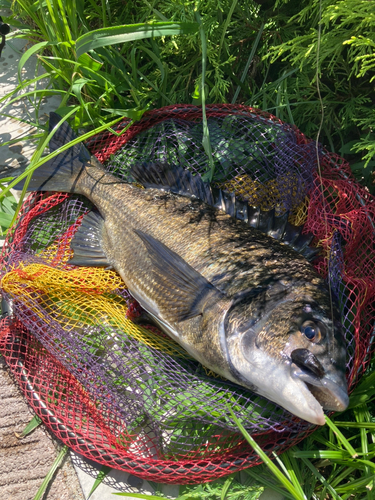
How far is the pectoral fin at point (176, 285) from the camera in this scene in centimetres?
225

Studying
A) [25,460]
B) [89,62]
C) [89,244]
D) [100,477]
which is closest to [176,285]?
[89,244]

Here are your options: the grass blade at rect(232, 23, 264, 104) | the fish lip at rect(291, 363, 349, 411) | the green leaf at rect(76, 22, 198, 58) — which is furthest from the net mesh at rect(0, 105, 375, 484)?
the green leaf at rect(76, 22, 198, 58)

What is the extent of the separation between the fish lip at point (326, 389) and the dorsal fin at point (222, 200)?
0.85m

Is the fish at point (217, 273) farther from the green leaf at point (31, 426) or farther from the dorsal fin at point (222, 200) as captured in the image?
the green leaf at point (31, 426)

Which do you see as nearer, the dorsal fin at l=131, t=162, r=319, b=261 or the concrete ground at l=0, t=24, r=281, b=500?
the concrete ground at l=0, t=24, r=281, b=500

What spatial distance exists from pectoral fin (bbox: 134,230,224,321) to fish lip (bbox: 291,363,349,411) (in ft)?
1.95

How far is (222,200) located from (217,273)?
25.7 inches

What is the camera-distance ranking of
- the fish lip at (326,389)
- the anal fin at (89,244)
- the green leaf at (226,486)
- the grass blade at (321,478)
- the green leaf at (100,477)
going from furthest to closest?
the anal fin at (89,244)
the green leaf at (100,477)
the green leaf at (226,486)
the grass blade at (321,478)
the fish lip at (326,389)

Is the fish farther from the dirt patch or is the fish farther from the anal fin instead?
the dirt patch

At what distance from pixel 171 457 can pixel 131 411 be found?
0.34 meters

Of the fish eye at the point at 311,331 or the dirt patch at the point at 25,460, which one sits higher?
the fish eye at the point at 311,331

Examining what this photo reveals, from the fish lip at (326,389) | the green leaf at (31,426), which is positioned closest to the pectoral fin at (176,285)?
the fish lip at (326,389)

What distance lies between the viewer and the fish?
1.85 m

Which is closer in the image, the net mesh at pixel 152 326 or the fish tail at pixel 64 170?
the net mesh at pixel 152 326
